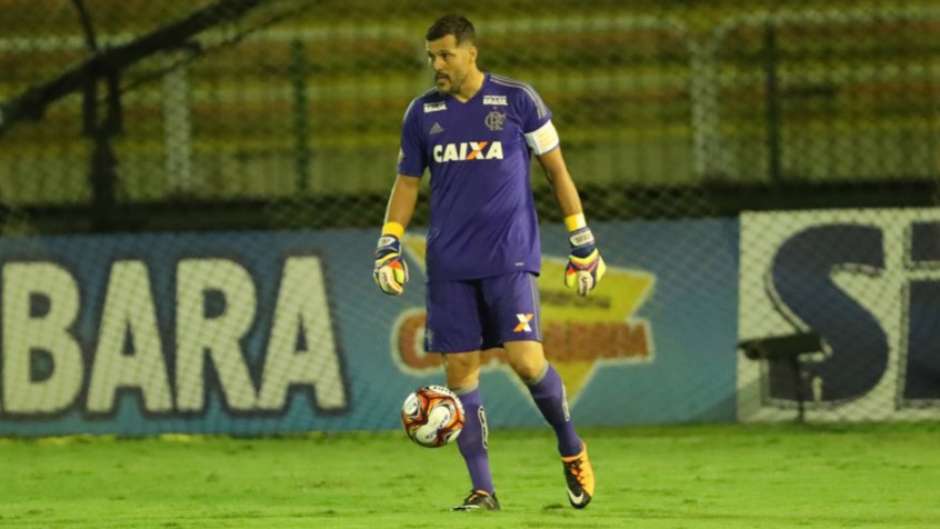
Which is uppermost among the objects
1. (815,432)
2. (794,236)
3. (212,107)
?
(212,107)

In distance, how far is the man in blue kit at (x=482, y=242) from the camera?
276 inches

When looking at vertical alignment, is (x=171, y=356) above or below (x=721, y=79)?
below

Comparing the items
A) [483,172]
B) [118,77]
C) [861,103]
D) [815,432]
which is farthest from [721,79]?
[483,172]

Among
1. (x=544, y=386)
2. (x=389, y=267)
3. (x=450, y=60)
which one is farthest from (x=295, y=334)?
(x=450, y=60)

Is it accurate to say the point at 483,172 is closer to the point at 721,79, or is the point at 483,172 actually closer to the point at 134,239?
the point at 134,239

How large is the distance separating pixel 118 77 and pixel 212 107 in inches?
31.2

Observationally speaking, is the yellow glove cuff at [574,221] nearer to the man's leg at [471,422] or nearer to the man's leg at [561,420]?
the man's leg at [561,420]

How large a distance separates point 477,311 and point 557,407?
471mm

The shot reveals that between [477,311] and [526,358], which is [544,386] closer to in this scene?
[526,358]

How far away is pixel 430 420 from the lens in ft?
22.5

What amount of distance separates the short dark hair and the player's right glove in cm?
79

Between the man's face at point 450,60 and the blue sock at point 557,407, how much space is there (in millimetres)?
1146

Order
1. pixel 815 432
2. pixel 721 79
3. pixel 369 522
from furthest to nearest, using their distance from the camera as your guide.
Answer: pixel 721 79 → pixel 815 432 → pixel 369 522

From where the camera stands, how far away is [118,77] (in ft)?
39.2
